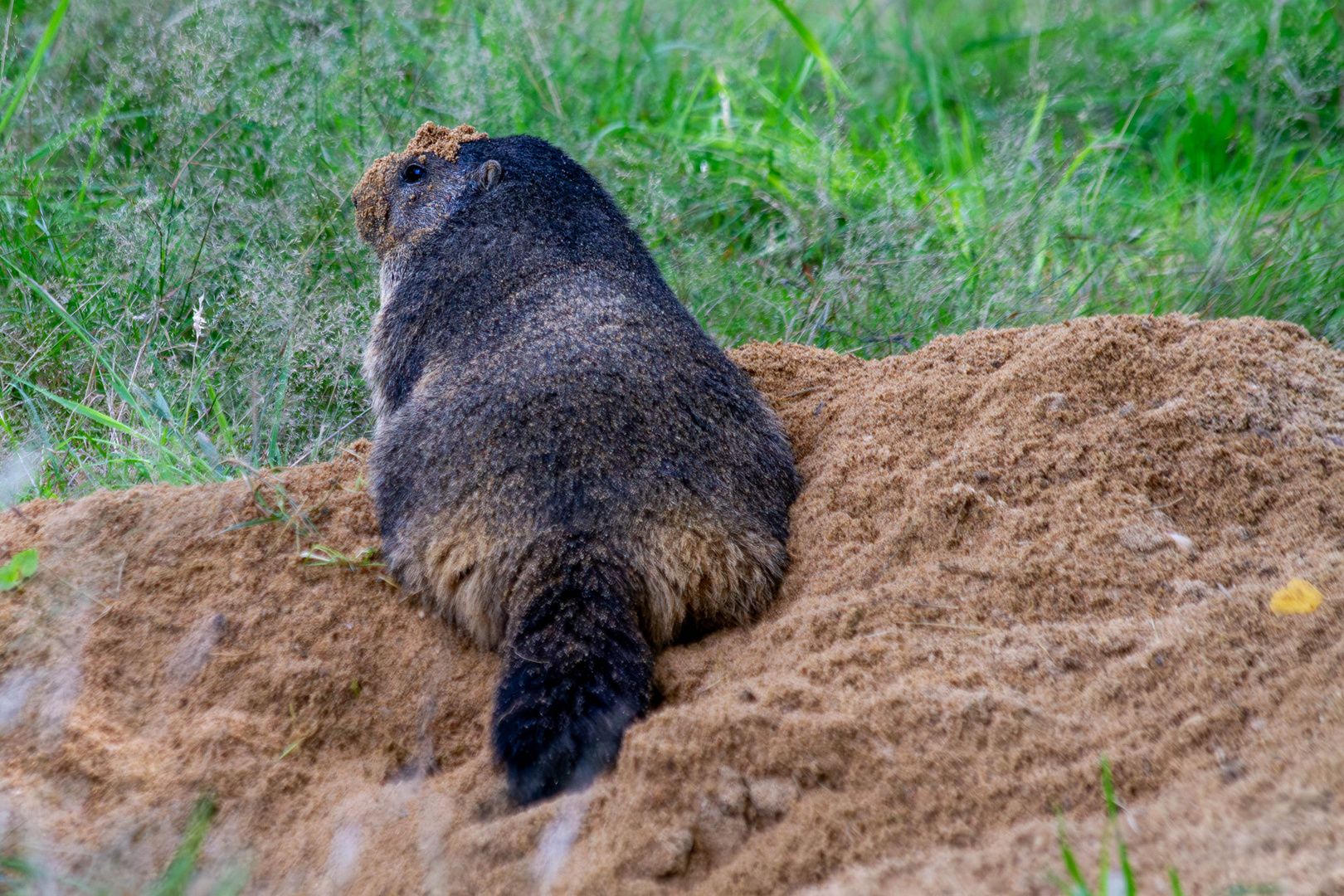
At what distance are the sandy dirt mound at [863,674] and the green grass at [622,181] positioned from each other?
2.54 ft

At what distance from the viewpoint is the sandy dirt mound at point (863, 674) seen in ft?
5.58

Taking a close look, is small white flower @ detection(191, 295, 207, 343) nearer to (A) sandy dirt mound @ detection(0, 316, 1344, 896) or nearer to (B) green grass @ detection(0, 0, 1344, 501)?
(B) green grass @ detection(0, 0, 1344, 501)

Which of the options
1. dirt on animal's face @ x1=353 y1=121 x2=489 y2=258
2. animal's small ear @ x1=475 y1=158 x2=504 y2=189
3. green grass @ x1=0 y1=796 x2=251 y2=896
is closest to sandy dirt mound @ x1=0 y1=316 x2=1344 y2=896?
green grass @ x1=0 y1=796 x2=251 y2=896

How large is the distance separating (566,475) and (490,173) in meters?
1.34

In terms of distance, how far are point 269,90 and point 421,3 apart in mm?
1433

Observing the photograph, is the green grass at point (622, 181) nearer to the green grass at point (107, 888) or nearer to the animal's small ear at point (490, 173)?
the animal's small ear at point (490, 173)

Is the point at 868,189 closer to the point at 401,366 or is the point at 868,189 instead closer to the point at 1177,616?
the point at 401,366

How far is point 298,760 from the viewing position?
215 cm

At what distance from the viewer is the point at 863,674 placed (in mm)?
2061

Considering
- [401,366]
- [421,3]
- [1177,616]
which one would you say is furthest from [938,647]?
[421,3]

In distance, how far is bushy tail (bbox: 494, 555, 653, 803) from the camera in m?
1.97

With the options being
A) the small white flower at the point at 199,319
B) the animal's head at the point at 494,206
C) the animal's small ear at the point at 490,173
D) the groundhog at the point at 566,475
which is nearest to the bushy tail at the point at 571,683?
the groundhog at the point at 566,475

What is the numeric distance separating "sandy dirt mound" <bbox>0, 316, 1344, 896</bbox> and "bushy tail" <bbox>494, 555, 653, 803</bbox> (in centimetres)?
10

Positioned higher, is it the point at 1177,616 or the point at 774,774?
the point at 774,774
